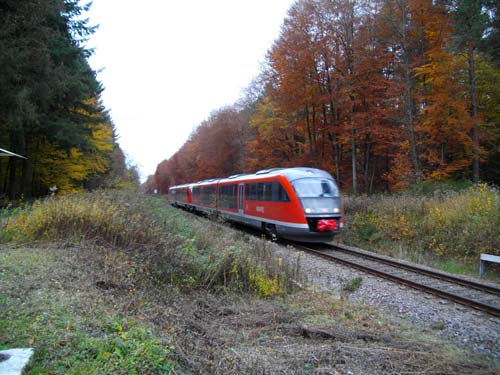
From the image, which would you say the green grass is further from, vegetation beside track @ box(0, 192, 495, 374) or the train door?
the train door

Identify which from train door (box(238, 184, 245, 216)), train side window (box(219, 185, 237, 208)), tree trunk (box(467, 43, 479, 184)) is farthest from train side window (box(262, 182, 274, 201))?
tree trunk (box(467, 43, 479, 184))

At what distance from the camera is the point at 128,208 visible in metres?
9.26

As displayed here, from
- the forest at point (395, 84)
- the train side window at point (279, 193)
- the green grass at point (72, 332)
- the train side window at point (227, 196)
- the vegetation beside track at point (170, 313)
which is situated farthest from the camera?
the forest at point (395, 84)

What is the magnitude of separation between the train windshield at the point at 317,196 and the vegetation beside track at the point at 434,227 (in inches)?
96.6

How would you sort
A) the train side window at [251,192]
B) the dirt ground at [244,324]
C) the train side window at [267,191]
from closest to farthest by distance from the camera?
the dirt ground at [244,324] < the train side window at [267,191] < the train side window at [251,192]

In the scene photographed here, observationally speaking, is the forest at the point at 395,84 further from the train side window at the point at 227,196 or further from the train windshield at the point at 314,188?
the train windshield at the point at 314,188

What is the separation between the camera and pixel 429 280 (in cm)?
768

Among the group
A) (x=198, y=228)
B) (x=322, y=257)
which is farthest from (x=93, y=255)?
(x=322, y=257)

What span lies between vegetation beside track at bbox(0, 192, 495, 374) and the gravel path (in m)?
0.47

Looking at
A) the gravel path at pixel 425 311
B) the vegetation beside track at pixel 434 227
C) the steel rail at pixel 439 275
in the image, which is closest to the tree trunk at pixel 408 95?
the vegetation beside track at pixel 434 227

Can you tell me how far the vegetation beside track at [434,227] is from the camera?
31.4ft

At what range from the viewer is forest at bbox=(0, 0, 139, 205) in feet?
39.0

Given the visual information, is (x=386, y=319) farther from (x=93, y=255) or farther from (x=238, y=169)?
(x=238, y=169)

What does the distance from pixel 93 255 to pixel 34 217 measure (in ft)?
9.43
